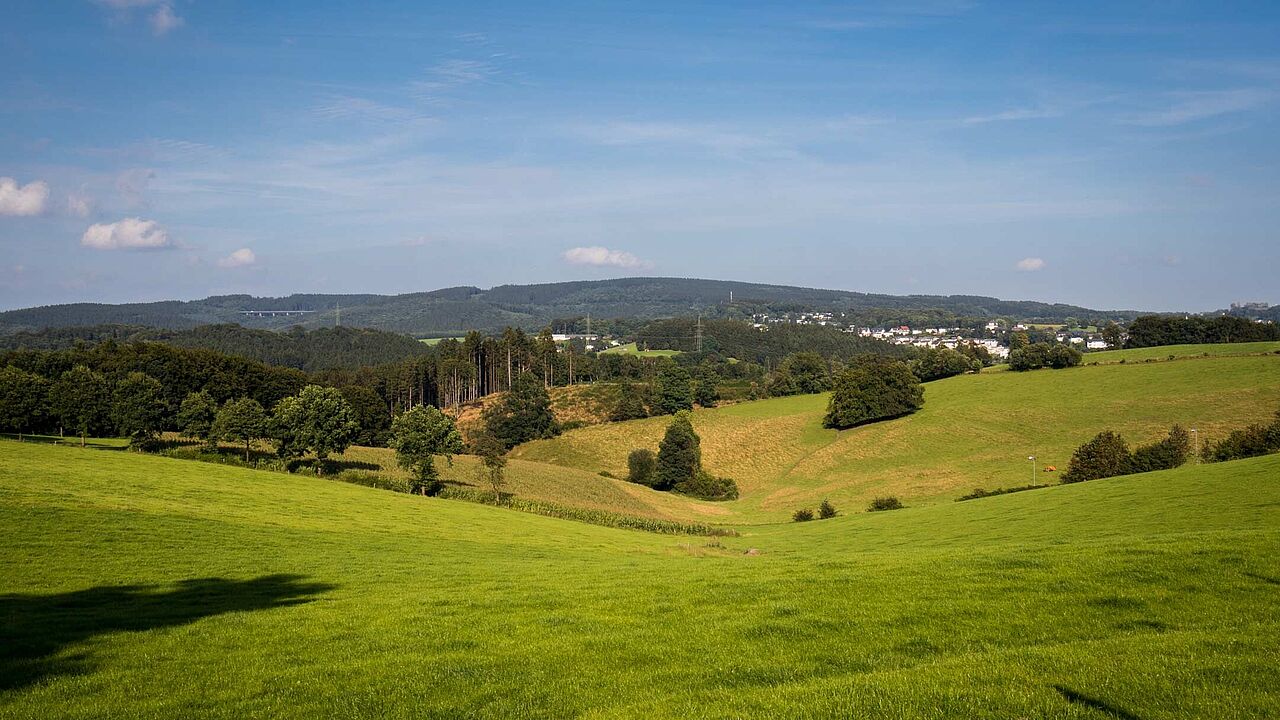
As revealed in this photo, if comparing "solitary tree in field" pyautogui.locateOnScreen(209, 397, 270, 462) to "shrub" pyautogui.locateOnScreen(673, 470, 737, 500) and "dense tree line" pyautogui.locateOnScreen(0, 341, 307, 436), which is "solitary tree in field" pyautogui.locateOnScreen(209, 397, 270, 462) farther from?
"shrub" pyautogui.locateOnScreen(673, 470, 737, 500)

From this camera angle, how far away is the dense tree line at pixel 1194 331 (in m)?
145

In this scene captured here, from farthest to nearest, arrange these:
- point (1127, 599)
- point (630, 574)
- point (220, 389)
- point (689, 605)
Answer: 1. point (220, 389)
2. point (630, 574)
3. point (689, 605)
4. point (1127, 599)

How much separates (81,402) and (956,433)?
331 feet

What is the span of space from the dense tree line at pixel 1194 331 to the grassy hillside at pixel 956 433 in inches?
1871

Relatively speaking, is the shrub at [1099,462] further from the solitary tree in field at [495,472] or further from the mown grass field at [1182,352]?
the mown grass field at [1182,352]

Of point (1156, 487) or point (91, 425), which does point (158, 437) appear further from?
point (1156, 487)

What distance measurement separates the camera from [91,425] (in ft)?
254

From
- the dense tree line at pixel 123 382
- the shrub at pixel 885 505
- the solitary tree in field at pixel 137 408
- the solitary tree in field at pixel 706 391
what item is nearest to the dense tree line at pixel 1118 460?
the shrub at pixel 885 505

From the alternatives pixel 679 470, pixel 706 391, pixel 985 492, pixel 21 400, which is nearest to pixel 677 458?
pixel 679 470

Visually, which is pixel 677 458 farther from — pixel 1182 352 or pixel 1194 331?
pixel 1194 331

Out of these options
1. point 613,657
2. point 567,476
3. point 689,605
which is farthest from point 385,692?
point 567,476

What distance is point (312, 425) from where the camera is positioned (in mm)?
68625

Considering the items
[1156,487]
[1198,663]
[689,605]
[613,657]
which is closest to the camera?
[1198,663]

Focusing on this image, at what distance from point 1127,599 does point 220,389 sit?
10762 centimetres
